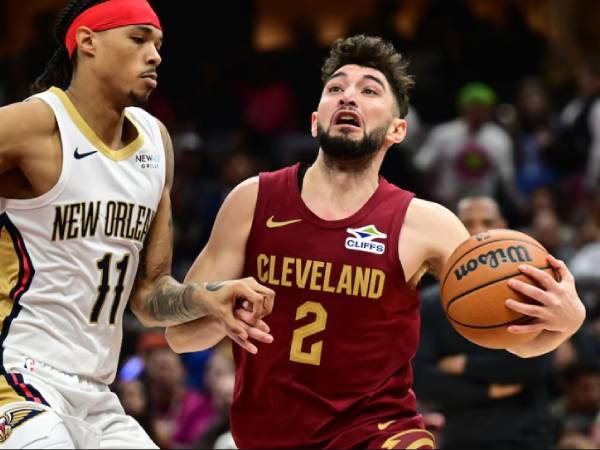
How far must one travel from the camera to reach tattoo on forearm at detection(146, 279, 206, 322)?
15.7 ft

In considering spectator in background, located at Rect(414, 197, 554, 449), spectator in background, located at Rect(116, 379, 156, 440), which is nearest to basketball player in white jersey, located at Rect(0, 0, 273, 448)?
spectator in background, located at Rect(414, 197, 554, 449)

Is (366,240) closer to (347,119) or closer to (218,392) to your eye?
(347,119)

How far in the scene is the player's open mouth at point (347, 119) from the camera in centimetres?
526

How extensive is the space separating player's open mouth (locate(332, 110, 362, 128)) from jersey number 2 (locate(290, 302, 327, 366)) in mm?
774

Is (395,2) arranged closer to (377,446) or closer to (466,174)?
(466,174)

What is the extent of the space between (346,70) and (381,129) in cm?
33

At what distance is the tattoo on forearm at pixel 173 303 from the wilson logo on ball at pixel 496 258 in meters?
1.07

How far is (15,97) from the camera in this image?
13055 millimetres

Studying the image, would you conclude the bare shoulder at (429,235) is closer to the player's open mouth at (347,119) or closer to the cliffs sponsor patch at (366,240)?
the cliffs sponsor patch at (366,240)

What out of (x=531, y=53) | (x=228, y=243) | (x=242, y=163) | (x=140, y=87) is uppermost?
(x=531, y=53)

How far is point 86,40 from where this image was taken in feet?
16.0

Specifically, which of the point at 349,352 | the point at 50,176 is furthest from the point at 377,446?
the point at 50,176

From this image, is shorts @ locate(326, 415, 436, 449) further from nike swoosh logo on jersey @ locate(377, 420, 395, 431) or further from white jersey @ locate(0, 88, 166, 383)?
white jersey @ locate(0, 88, 166, 383)

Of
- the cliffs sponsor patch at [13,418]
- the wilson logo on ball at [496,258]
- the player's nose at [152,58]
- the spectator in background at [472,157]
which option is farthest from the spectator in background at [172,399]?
the cliffs sponsor patch at [13,418]
